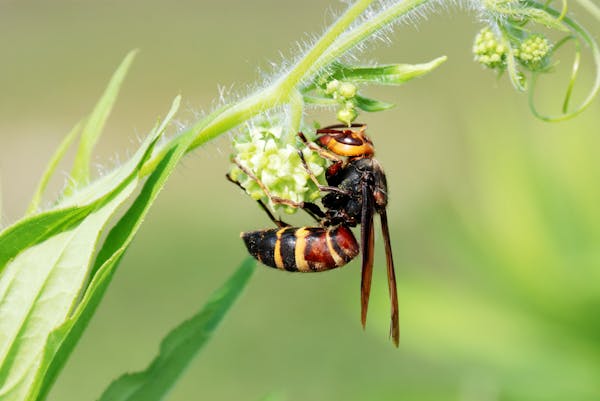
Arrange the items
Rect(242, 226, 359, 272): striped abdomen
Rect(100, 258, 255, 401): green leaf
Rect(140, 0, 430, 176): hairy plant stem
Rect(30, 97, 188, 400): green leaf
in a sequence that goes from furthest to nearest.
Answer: Rect(242, 226, 359, 272): striped abdomen
Rect(100, 258, 255, 401): green leaf
Rect(140, 0, 430, 176): hairy plant stem
Rect(30, 97, 188, 400): green leaf

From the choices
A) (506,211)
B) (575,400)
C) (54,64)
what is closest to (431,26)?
(54,64)

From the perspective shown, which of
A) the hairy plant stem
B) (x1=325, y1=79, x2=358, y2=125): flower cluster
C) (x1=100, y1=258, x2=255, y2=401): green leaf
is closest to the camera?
the hairy plant stem

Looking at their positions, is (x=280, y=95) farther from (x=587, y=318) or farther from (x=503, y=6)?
(x=587, y=318)

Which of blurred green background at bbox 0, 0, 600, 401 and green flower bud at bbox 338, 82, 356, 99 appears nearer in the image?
green flower bud at bbox 338, 82, 356, 99

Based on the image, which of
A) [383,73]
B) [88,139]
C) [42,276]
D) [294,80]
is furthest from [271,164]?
[42,276]

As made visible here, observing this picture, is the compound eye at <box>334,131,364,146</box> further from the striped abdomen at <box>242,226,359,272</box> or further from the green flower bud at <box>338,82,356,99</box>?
the green flower bud at <box>338,82,356,99</box>

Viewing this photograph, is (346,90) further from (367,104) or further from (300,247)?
(300,247)

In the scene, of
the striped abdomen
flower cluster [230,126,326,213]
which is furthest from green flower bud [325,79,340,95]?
the striped abdomen
